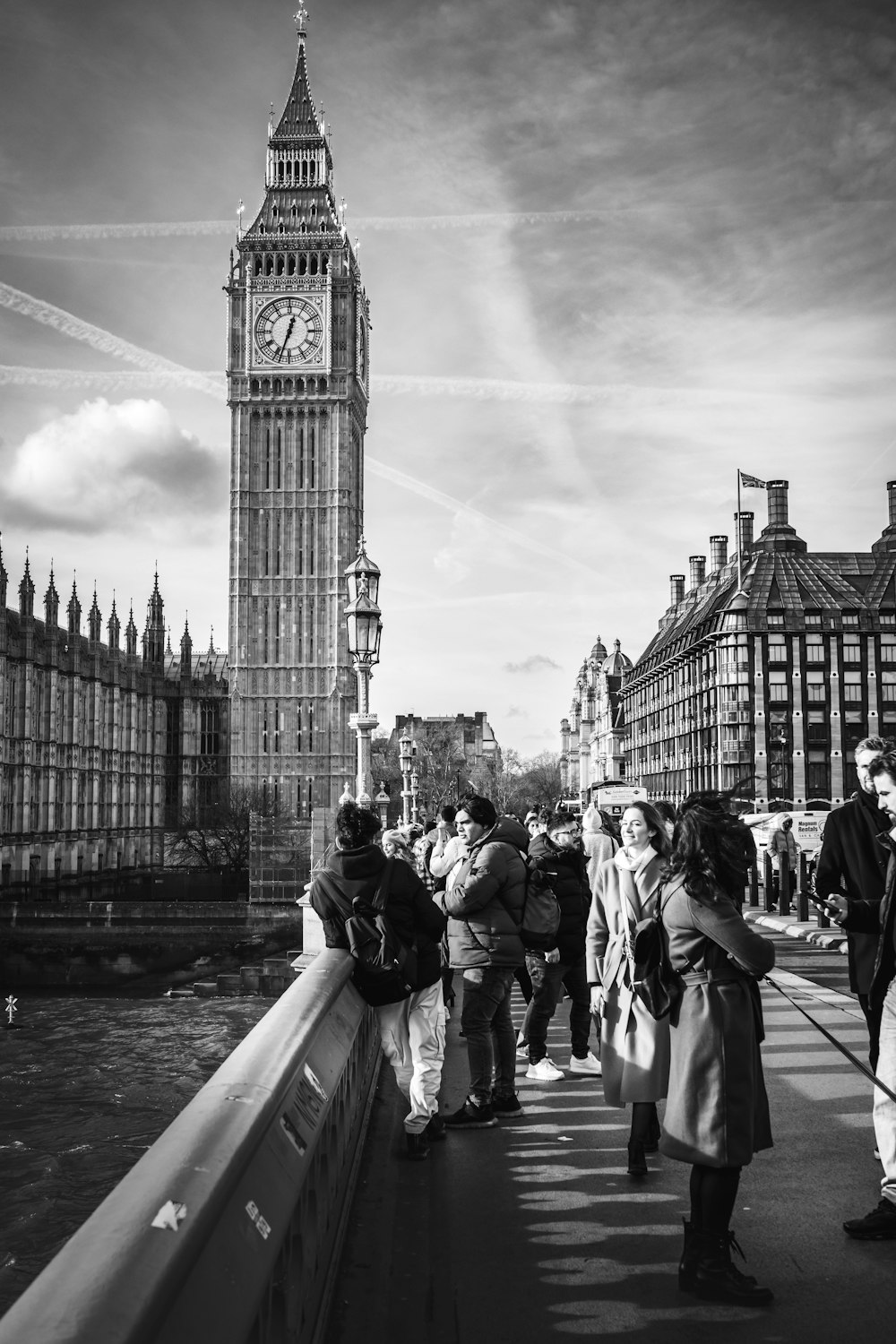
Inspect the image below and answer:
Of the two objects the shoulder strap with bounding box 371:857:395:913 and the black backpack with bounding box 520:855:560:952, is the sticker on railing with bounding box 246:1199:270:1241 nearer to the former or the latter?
the shoulder strap with bounding box 371:857:395:913

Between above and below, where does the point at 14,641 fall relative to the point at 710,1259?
above

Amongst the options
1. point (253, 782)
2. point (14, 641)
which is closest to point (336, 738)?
point (253, 782)

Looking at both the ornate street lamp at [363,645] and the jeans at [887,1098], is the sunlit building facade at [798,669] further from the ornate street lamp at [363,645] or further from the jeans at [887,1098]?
the jeans at [887,1098]

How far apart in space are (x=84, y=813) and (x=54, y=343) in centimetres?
2751

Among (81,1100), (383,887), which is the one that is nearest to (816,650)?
(81,1100)

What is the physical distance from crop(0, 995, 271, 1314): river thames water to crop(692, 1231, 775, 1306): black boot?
16.2 ft

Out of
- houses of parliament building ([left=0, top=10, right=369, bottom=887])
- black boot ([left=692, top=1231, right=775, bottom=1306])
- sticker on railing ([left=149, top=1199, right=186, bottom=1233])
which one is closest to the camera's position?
sticker on railing ([left=149, top=1199, right=186, bottom=1233])

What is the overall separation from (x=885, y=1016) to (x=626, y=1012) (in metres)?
1.27

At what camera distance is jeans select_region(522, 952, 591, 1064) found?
8133 millimetres

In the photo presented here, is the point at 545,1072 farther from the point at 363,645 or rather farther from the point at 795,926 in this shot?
the point at 795,926

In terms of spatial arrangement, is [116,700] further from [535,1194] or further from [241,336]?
[535,1194]

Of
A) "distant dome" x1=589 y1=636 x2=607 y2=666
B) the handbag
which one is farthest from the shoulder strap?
"distant dome" x1=589 y1=636 x2=607 y2=666

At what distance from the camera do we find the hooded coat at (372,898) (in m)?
6.12

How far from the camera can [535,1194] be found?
18.0 ft
